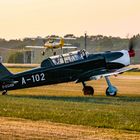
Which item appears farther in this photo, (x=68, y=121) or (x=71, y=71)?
(x=71, y=71)

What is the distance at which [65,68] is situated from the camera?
1068 inches

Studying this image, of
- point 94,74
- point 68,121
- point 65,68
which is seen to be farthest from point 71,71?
point 68,121

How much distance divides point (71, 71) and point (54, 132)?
13.8m

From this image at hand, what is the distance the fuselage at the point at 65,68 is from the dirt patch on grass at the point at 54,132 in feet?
35.9

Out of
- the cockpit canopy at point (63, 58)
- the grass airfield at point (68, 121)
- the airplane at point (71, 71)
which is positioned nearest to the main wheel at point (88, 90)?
the airplane at point (71, 71)

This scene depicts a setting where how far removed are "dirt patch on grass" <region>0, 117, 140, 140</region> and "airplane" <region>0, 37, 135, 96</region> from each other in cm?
1095

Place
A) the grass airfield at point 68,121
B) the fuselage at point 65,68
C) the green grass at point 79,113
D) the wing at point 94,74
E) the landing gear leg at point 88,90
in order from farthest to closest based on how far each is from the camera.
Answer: the landing gear leg at point 88,90 → the wing at point 94,74 → the fuselage at point 65,68 → the green grass at point 79,113 → the grass airfield at point 68,121

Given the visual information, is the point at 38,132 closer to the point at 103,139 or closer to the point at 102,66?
the point at 103,139

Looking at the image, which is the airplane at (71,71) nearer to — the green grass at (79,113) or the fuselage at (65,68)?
the fuselage at (65,68)

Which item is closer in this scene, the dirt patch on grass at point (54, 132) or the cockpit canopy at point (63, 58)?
the dirt patch on grass at point (54, 132)

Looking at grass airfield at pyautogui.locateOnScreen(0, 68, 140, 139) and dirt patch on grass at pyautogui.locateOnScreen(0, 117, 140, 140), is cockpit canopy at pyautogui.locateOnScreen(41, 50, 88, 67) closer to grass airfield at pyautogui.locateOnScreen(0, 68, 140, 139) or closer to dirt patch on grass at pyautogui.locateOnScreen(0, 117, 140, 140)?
grass airfield at pyautogui.locateOnScreen(0, 68, 140, 139)

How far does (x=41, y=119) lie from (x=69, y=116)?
0.95 meters

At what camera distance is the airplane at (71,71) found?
25.9m

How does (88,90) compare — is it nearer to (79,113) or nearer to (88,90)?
(88,90)
